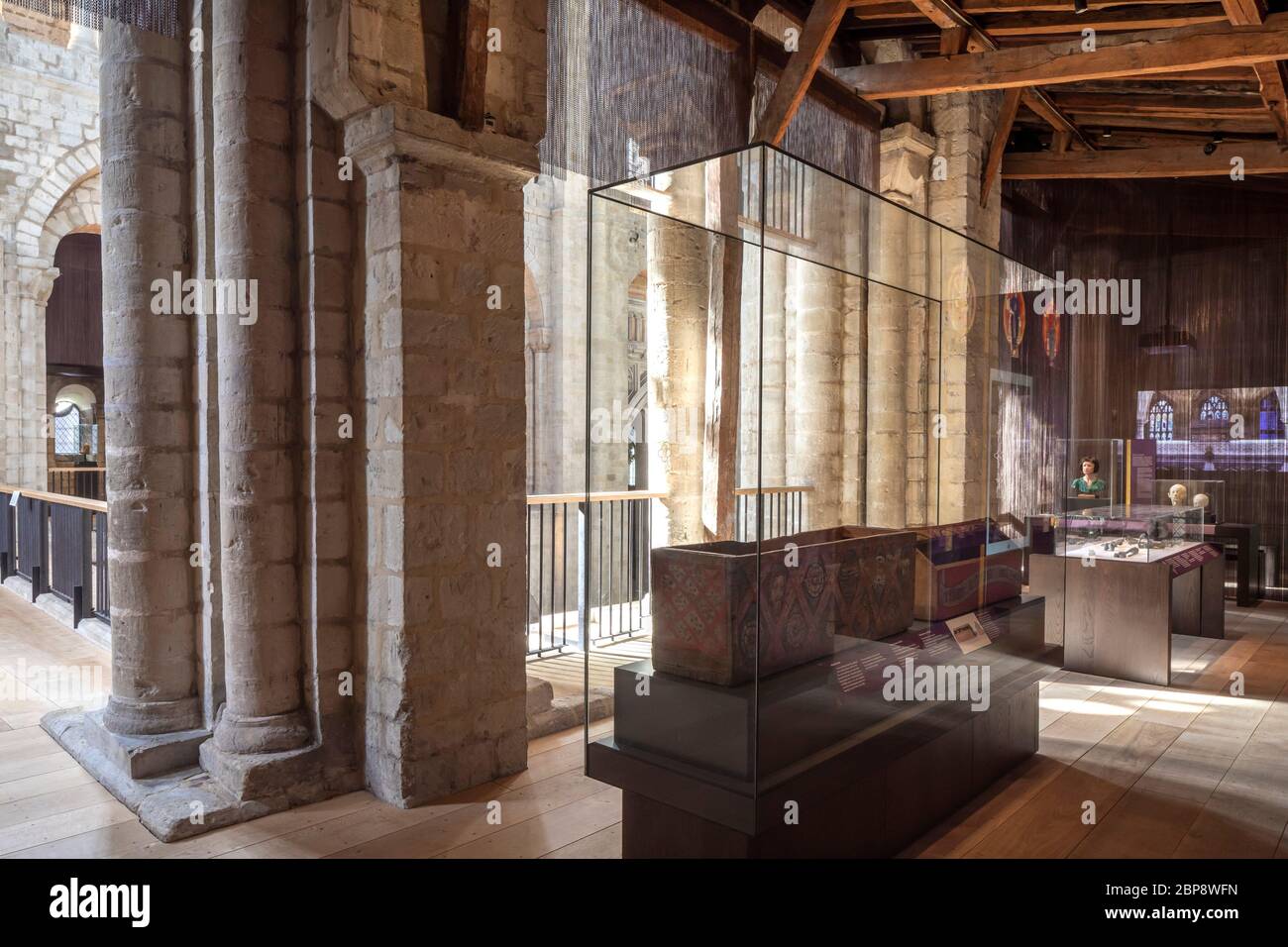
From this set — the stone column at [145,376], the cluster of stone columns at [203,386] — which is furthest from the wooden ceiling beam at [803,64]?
the stone column at [145,376]

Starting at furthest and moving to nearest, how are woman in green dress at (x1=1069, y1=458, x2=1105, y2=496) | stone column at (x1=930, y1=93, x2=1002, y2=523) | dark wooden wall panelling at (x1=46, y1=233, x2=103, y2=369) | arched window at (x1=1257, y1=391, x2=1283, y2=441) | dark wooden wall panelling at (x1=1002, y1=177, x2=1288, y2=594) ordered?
1. dark wooden wall panelling at (x1=46, y1=233, x2=103, y2=369)
2. dark wooden wall panelling at (x1=1002, y1=177, x2=1288, y2=594)
3. arched window at (x1=1257, y1=391, x2=1283, y2=441)
4. woman in green dress at (x1=1069, y1=458, x2=1105, y2=496)
5. stone column at (x1=930, y1=93, x2=1002, y2=523)

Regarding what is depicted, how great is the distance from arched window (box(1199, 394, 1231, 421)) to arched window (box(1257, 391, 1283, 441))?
285mm

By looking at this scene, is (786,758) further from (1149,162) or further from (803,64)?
(1149,162)

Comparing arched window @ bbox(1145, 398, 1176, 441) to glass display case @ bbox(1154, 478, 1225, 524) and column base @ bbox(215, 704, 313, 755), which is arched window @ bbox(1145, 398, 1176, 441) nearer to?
glass display case @ bbox(1154, 478, 1225, 524)

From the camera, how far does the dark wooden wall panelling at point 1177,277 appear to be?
866 centimetres

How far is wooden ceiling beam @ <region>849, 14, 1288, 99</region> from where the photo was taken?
5242mm

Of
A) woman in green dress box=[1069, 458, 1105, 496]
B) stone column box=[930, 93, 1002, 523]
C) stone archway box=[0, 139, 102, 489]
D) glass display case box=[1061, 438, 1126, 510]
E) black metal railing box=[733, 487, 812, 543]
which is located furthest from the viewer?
stone archway box=[0, 139, 102, 489]

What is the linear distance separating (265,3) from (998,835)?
154 inches

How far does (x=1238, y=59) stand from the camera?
5270 mm

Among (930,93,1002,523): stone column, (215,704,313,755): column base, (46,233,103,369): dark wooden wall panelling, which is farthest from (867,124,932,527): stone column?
(46,233,103,369): dark wooden wall panelling

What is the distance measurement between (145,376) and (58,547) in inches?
150

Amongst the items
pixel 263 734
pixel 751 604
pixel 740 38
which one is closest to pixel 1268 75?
pixel 740 38

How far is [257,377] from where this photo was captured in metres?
3.16

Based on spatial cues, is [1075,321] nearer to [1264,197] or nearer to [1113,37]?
[1264,197]
